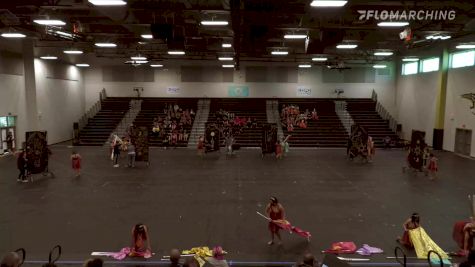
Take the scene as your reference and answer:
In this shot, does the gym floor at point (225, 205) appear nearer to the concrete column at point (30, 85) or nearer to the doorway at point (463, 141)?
the doorway at point (463, 141)

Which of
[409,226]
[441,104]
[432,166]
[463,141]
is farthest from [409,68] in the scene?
[409,226]

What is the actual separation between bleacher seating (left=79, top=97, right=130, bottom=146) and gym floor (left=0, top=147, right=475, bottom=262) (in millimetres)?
8294

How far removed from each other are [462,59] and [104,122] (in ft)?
87.7

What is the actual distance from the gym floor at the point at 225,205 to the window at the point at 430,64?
9025 mm

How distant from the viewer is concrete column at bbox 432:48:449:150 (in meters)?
24.0

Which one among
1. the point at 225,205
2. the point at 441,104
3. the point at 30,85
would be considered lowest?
the point at 225,205

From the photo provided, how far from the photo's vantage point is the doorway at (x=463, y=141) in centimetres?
2181

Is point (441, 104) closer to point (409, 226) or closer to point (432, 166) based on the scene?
point (432, 166)

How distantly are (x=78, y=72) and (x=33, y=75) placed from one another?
8.52 m

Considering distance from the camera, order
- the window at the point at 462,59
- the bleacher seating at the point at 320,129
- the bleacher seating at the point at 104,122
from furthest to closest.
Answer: the bleacher seating at the point at 104,122 < the bleacher seating at the point at 320,129 < the window at the point at 462,59

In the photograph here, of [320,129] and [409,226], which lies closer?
[409,226]

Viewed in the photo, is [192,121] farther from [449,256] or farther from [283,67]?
[449,256]

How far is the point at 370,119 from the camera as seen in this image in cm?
3119

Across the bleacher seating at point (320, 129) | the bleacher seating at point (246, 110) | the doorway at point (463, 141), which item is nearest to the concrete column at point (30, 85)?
the bleacher seating at point (246, 110)
